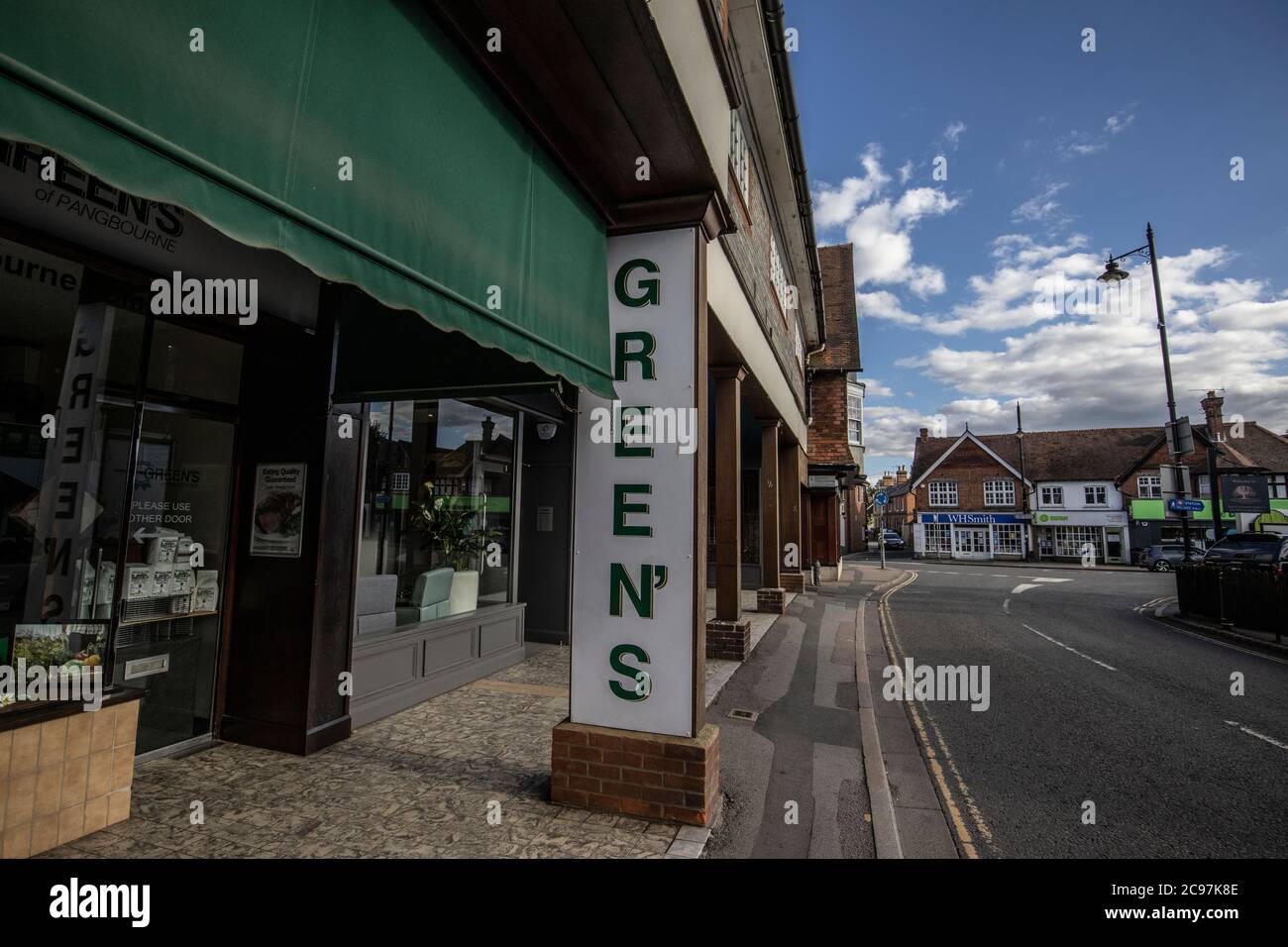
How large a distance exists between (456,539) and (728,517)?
369 cm

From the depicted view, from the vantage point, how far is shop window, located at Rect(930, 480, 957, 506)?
4753cm

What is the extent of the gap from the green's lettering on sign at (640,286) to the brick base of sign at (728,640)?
5.69 metres

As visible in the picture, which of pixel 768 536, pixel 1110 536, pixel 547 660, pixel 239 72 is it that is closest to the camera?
pixel 239 72

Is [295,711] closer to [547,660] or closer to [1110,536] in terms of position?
[547,660]

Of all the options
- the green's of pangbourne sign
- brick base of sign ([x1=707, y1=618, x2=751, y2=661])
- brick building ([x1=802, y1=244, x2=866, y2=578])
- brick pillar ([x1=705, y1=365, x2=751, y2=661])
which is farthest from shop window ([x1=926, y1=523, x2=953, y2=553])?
the green's of pangbourne sign

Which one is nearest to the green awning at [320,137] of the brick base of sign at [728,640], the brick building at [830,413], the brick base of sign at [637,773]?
the brick base of sign at [637,773]

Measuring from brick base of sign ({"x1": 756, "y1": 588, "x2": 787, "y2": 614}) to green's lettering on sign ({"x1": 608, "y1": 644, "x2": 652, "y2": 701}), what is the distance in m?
9.31

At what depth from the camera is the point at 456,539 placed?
7.52 m

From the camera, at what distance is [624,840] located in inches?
136

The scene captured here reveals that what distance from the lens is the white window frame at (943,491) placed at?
47.5 m

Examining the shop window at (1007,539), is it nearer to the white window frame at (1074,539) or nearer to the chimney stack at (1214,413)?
the white window frame at (1074,539)

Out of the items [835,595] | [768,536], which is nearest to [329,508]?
[768,536]

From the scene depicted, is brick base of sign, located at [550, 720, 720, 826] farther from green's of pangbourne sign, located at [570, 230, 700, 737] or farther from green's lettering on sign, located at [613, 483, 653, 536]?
green's lettering on sign, located at [613, 483, 653, 536]
